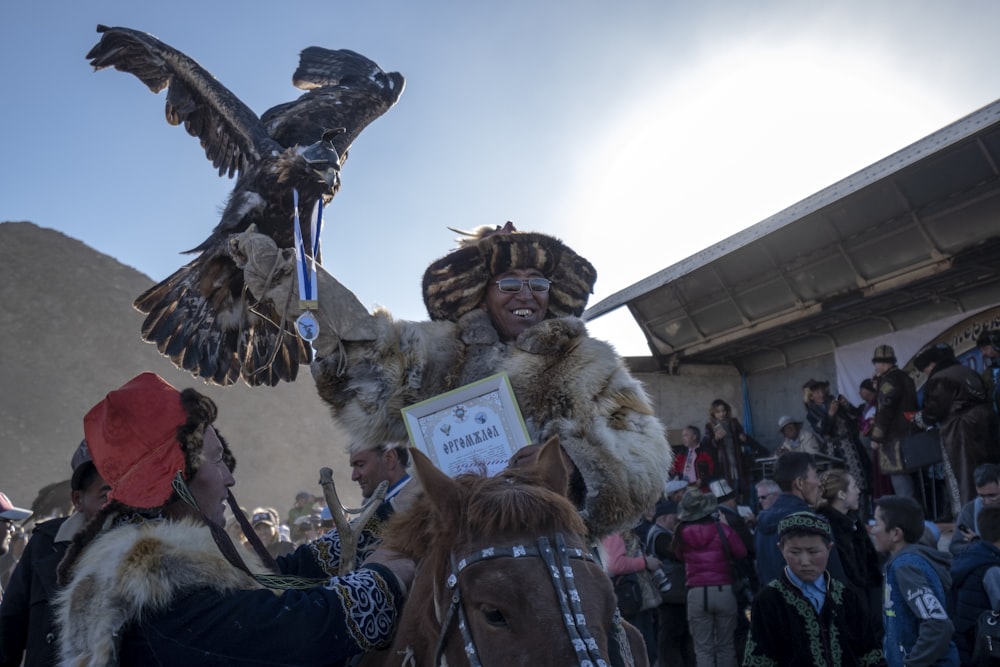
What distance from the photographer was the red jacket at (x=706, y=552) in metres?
7.79

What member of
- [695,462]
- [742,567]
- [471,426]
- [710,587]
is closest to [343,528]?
[471,426]

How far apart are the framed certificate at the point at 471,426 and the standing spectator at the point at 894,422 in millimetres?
7458

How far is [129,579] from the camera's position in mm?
2131

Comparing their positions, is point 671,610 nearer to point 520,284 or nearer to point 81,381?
point 520,284

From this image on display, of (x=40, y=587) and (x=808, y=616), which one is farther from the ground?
(x=40, y=587)

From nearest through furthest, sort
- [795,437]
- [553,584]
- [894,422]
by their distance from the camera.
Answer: [553,584]
[894,422]
[795,437]

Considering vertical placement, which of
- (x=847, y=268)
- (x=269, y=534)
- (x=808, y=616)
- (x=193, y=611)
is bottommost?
(x=808, y=616)

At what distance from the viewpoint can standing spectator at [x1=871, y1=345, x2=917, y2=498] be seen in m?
9.00

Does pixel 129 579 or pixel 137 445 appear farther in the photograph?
pixel 137 445

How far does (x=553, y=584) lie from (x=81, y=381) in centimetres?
6566

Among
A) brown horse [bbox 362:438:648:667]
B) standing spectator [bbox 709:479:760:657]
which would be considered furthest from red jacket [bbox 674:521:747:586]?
brown horse [bbox 362:438:648:667]

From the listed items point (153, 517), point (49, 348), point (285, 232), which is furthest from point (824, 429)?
point (49, 348)

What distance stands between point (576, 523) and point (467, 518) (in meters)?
0.28

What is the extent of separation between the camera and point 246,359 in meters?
4.38
